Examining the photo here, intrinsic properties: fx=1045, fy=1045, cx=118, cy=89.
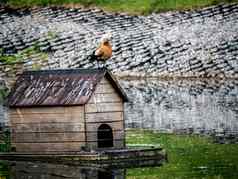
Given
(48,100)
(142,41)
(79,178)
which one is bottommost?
(79,178)

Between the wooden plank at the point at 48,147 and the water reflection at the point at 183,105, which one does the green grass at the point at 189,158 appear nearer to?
the water reflection at the point at 183,105

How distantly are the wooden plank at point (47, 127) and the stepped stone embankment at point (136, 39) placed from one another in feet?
73.9

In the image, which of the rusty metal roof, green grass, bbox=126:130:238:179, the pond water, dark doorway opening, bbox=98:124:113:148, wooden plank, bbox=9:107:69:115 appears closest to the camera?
the pond water

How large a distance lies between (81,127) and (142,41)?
2641cm

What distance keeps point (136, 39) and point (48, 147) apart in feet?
87.2

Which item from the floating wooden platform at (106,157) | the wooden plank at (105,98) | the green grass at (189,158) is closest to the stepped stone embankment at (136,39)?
the green grass at (189,158)

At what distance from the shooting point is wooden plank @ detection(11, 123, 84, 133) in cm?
2623

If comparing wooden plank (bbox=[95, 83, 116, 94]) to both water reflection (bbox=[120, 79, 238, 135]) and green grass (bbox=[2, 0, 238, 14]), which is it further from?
green grass (bbox=[2, 0, 238, 14])

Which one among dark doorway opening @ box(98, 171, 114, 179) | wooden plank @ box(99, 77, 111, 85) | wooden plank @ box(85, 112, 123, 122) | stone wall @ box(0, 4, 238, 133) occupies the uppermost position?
stone wall @ box(0, 4, 238, 133)

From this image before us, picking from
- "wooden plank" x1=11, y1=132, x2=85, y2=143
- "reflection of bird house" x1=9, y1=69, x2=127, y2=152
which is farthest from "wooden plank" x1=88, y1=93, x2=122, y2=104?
"wooden plank" x1=11, y1=132, x2=85, y2=143

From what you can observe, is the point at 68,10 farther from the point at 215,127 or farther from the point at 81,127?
the point at 81,127

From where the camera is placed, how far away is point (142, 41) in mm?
52281

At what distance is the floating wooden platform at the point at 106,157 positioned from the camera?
2502 centimetres

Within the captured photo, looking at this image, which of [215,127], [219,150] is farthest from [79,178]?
[215,127]
